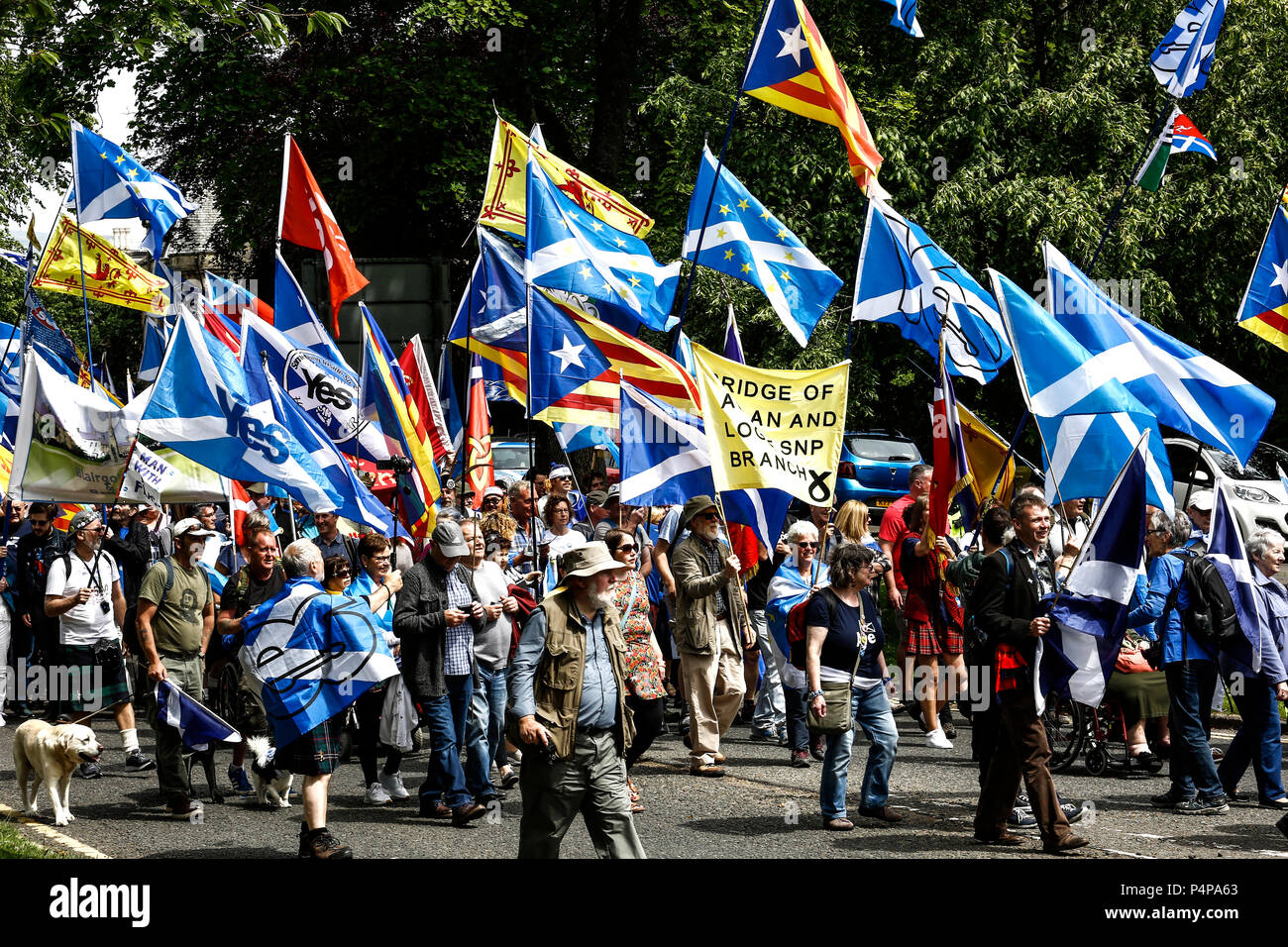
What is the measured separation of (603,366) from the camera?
431 inches

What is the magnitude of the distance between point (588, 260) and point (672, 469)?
1.91 m

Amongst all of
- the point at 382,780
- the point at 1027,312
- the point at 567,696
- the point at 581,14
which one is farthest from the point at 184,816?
the point at 581,14

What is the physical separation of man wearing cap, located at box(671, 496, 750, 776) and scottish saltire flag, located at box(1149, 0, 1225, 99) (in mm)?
5767

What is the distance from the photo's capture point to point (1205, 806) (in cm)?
909

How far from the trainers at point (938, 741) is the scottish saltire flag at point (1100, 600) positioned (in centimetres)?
350

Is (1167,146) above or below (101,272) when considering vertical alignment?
above

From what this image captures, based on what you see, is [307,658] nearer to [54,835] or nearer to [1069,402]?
[54,835]

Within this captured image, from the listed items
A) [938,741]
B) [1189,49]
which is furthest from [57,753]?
[1189,49]

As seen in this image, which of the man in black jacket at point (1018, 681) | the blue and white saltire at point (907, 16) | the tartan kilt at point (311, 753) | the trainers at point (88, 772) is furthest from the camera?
the blue and white saltire at point (907, 16)

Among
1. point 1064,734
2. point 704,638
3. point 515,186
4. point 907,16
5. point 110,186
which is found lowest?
point 1064,734

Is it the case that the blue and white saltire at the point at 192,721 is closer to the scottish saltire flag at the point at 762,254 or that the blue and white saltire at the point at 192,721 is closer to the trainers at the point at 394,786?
the trainers at the point at 394,786

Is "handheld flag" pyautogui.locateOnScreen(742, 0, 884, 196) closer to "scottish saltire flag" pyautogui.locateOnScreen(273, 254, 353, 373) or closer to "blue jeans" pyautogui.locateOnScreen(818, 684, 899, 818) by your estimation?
"blue jeans" pyautogui.locateOnScreen(818, 684, 899, 818)

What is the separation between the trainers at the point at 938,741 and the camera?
37.5 ft

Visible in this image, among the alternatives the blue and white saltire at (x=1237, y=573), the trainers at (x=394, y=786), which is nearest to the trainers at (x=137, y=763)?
the trainers at (x=394, y=786)
